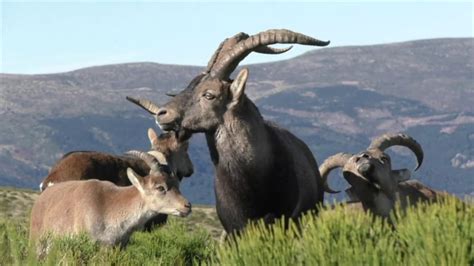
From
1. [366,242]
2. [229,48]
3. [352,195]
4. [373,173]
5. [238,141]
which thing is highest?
[229,48]

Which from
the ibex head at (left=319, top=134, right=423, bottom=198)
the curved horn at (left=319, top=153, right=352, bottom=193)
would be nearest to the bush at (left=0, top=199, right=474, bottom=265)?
the ibex head at (left=319, top=134, right=423, bottom=198)

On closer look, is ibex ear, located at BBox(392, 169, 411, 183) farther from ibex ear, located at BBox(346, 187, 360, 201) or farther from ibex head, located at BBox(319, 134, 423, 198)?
ibex ear, located at BBox(346, 187, 360, 201)

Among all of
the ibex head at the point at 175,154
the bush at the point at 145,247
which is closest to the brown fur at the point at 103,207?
the bush at the point at 145,247

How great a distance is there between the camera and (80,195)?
21.8 metres

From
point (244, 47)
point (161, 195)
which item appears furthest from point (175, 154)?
point (244, 47)

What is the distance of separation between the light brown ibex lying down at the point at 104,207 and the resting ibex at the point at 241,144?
460 cm

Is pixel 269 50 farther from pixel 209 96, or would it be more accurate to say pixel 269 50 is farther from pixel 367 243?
pixel 367 243

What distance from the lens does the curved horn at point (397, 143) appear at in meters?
Answer: 22.8

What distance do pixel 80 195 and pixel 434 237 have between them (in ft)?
40.0

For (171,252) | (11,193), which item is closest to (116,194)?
(171,252)

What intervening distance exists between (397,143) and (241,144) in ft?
25.2

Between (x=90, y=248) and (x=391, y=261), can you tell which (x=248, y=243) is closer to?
(x=391, y=261)

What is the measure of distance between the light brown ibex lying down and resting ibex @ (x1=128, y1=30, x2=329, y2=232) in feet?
15.1

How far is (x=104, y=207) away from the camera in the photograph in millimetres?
21750
